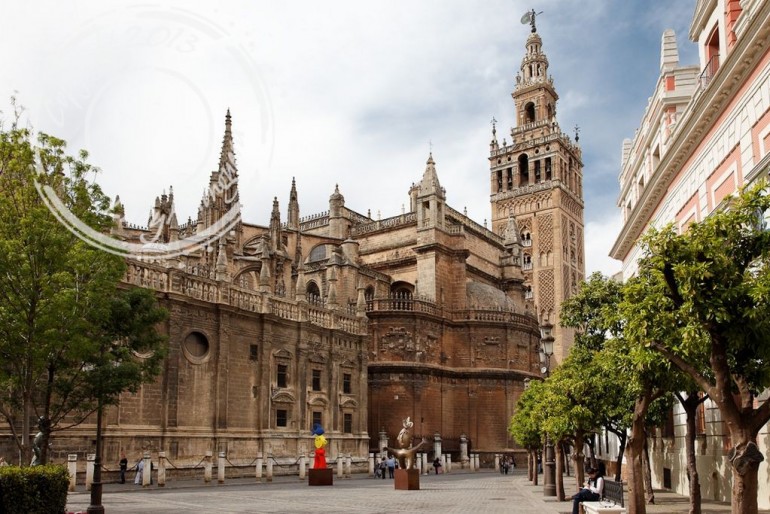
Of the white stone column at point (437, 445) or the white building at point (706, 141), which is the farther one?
the white stone column at point (437, 445)

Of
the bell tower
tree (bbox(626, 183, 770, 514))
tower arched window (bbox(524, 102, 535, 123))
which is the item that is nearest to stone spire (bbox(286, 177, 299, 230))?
the bell tower

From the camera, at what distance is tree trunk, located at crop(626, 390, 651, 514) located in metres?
15.2

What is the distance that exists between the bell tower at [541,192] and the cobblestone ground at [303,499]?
51573 millimetres

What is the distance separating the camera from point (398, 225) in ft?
194

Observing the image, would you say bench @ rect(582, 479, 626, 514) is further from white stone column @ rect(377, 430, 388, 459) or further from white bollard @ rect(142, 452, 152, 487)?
white stone column @ rect(377, 430, 388, 459)

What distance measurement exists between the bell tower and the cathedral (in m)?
0.29

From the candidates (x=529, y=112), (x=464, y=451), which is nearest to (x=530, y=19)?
(x=529, y=112)

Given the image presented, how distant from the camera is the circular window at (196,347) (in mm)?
31719

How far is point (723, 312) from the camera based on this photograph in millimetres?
10734

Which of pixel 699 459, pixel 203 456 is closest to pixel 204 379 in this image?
pixel 203 456

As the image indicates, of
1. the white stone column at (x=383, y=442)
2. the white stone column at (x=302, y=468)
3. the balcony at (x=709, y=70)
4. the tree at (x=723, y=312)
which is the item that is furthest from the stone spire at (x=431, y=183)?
the tree at (x=723, y=312)

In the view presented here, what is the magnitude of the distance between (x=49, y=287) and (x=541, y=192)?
237 feet

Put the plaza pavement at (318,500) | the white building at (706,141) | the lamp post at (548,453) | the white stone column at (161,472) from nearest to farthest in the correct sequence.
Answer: the white building at (706,141)
the plaza pavement at (318,500)
the lamp post at (548,453)
the white stone column at (161,472)

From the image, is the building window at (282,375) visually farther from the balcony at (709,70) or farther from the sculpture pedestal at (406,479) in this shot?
the balcony at (709,70)
